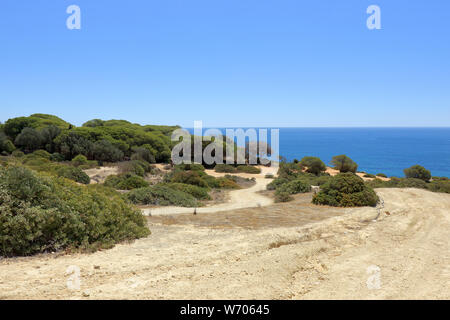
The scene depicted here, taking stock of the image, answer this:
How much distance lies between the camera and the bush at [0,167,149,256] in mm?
6016

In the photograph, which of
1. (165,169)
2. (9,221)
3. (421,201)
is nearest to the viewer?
(9,221)

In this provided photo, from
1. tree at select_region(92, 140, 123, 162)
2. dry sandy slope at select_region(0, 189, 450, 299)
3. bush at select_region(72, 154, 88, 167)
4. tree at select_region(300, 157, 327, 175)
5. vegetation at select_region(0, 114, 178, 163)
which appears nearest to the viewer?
dry sandy slope at select_region(0, 189, 450, 299)

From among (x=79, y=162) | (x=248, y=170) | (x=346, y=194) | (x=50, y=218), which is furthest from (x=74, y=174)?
(x=248, y=170)

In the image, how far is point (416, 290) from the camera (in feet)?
15.9

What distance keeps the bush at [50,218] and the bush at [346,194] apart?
9537mm

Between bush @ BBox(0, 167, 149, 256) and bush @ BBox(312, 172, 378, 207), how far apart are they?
9537 mm

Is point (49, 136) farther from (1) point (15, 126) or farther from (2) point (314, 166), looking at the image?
(2) point (314, 166)

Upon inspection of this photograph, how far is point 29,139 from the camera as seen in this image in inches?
1409

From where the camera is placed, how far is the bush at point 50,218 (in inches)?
237

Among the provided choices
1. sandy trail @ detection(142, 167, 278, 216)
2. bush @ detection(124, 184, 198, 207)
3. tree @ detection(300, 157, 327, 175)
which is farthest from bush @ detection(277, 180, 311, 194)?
tree @ detection(300, 157, 327, 175)

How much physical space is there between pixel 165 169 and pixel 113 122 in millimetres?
26486

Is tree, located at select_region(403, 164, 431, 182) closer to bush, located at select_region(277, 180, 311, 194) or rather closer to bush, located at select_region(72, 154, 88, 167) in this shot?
bush, located at select_region(277, 180, 311, 194)
